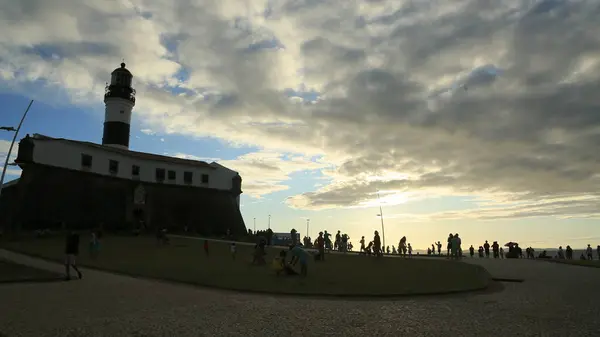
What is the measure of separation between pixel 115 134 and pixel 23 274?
37471mm

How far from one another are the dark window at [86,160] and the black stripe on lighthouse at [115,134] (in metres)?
8.15

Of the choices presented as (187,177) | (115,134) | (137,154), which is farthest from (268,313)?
(115,134)

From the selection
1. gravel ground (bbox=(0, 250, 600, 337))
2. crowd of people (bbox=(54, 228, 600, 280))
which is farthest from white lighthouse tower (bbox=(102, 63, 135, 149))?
gravel ground (bbox=(0, 250, 600, 337))

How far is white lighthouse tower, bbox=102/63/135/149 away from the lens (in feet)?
166

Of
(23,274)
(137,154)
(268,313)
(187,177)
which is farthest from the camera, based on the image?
(187,177)

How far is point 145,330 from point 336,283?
895cm

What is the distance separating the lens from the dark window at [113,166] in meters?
44.6

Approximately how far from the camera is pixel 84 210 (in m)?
41.2

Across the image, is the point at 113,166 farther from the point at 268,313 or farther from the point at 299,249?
the point at 268,313

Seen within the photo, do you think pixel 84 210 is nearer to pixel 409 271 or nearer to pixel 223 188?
pixel 223 188

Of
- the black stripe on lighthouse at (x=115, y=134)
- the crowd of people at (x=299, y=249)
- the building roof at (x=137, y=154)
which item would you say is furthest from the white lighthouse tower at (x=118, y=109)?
the crowd of people at (x=299, y=249)

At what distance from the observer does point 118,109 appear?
50719 mm

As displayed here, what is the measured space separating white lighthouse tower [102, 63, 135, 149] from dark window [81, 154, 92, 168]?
8.14 meters

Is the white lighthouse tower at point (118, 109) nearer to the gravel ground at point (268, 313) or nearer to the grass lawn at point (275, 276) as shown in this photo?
the grass lawn at point (275, 276)
